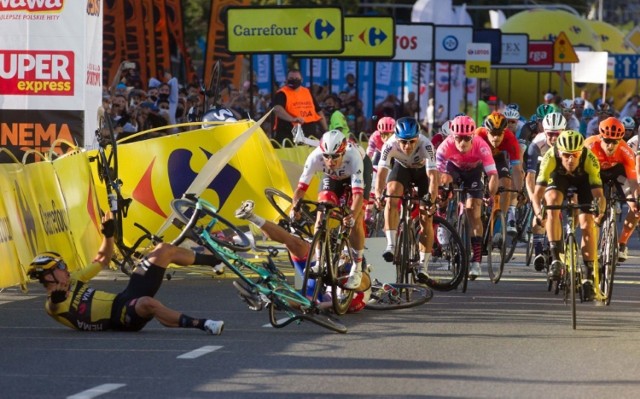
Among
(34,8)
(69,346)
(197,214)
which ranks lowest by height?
(69,346)

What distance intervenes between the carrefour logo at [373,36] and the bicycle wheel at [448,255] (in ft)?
52.0

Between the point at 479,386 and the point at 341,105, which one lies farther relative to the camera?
the point at 341,105

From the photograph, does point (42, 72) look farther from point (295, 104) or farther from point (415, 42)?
point (415, 42)

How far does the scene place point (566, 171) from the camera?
50.3ft

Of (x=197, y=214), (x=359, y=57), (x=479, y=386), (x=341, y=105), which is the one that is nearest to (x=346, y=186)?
(x=197, y=214)

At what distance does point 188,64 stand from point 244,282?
23.8 m

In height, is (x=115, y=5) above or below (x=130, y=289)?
above

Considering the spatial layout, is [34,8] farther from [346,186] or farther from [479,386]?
[479,386]

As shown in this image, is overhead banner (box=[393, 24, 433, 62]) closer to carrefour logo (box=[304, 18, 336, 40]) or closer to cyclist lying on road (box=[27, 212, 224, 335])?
carrefour logo (box=[304, 18, 336, 40])

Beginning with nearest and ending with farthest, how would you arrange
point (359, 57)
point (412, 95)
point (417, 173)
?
point (417, 173) → point (359, 57) → point (412, 95)

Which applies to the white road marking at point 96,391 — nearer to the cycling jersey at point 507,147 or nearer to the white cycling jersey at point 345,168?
the white cycling jersey at point 345,168

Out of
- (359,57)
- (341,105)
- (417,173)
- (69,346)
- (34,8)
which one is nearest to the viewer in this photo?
(69,346)

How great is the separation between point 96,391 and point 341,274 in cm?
445

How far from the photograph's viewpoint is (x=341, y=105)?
35719mm
